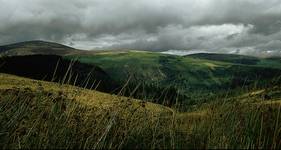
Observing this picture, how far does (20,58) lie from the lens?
419 ft

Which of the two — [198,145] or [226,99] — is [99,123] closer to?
[198,145]

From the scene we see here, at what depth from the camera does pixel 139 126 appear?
555cm

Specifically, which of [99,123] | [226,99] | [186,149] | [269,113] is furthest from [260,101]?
[99,123]

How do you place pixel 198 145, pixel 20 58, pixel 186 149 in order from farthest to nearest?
pixel 20 58, pixel 198 145, pixel 186 149

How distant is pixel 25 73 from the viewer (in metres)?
116

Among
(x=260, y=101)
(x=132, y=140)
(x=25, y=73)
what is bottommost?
(x=25, y=73)

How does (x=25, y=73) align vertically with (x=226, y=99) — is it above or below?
below

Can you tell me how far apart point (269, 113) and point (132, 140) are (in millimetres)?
2032

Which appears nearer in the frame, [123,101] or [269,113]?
[269,113]

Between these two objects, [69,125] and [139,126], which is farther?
[139,126]

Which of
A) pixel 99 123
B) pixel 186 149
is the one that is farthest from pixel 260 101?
pixel 99 123

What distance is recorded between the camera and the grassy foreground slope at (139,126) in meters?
4.47

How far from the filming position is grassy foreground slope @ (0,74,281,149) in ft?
14.7

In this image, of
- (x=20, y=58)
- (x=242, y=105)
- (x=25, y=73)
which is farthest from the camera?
(x=20, y=58)
